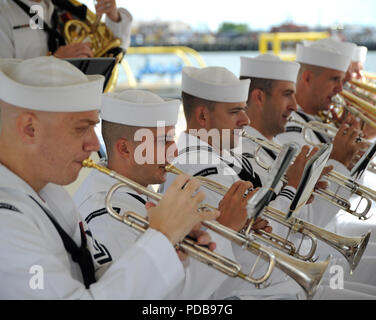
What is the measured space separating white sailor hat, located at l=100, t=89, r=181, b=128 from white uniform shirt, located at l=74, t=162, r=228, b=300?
11.3 inches

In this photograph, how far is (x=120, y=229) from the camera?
2.12 metres

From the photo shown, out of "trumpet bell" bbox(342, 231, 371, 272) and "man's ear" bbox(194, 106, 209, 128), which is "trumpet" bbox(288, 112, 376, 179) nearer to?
"man's ear" bbox(194, 106, 209, 128)

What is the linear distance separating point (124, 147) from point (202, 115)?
2.80 ft

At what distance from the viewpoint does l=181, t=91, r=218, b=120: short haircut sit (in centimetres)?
316

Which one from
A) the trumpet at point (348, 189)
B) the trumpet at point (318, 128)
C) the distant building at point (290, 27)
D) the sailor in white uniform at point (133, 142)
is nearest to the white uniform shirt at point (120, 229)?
the sailor in white uniform at point (133, 142)

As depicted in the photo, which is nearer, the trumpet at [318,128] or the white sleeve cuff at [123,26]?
the white sleeve cuff at [123,26]

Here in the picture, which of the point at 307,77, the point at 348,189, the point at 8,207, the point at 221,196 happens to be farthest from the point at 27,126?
the point at 307,77

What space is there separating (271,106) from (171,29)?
13783mm

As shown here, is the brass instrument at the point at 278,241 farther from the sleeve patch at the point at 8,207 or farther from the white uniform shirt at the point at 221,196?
the sleeve patch at the point at 8,207

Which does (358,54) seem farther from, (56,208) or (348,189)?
(56,208)

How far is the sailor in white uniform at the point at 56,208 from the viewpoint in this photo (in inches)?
60.1

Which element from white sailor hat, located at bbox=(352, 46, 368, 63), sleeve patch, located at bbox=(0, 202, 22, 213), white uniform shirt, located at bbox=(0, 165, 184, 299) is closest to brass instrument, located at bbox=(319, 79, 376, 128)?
white sailor hat, located at bbox=(352, 46, 368, 63)

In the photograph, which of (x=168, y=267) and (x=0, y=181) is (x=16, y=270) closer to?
(x=0, y=181)

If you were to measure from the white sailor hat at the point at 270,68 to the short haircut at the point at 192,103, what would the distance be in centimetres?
77
